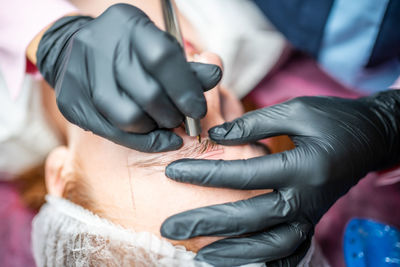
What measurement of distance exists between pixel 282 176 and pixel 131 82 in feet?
1.50

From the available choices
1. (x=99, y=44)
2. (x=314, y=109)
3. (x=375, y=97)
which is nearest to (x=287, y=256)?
(x=314, y=109)

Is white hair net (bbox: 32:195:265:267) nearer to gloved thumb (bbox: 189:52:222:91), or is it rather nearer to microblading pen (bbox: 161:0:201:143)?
microblading pen (bbox: 161:0:201:143)

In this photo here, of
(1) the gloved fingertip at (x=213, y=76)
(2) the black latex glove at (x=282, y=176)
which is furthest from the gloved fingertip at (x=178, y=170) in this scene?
(1) the gloved fingertip at (x=213, y=76)

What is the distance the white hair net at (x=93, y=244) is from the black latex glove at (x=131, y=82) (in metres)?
0.22

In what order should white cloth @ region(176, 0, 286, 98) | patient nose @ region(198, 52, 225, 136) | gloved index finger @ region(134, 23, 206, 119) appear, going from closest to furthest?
gloved index finger @ region(134, 23, 206, 119), patient nose @ region(198, 52, 225, 136), white cloth @ region(176, 0, 286, 98)

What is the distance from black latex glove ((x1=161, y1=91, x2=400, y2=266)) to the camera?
30.1 inches

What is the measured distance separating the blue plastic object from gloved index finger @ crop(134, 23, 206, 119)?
0.67 metres

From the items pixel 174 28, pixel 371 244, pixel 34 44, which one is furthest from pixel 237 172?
pixel 34 44

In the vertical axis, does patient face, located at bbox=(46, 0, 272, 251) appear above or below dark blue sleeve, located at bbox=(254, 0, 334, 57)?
below

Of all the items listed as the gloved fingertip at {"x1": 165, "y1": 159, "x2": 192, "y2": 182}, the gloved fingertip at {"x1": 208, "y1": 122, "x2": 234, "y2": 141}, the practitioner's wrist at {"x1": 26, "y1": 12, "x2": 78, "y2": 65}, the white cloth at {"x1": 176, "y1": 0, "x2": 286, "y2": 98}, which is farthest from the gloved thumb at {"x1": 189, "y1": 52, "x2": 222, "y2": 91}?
the practitioner's wrist at {"x1": 26, "y1": 12, "x2": 78, "y2": 65}

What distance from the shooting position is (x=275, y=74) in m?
1.45

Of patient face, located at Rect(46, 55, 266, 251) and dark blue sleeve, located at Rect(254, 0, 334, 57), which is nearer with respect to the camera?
patient face, located at Rect(46, 55, 266, 251)

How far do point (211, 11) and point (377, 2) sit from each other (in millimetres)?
620

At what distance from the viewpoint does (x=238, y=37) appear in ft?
4.24
